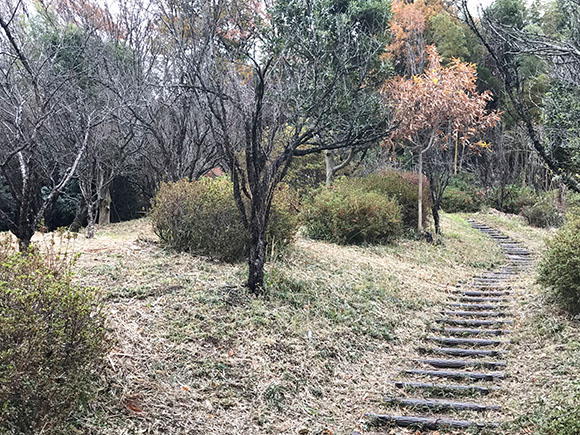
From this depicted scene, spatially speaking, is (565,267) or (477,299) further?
(477,299)

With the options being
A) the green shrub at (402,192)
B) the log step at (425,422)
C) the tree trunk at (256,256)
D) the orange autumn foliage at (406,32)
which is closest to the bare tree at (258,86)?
the tree trunk at (256,256)

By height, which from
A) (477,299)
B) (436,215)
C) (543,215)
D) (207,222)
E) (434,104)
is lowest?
(477,299)

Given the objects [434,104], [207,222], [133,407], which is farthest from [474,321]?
[434,104]

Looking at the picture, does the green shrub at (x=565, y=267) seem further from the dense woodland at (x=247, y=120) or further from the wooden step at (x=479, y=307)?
the wooden step at (x=479, y=307)

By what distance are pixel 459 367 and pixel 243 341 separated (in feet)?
7.53

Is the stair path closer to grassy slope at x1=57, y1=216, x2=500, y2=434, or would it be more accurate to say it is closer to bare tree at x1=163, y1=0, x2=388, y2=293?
grassy slope at x1=57, y1=216, x2=500, y2=434

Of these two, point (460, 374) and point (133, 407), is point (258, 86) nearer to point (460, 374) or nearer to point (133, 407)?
point (133, 407)

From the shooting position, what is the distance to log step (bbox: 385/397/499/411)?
392 cm

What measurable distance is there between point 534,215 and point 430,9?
1122 cm

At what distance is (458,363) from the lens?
4.86m

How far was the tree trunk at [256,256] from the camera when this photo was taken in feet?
17.6

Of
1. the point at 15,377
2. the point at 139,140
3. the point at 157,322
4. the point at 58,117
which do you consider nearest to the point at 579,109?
the point at 157,322

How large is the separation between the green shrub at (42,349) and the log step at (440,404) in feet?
8.44

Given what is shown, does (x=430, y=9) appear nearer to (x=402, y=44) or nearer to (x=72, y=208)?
(x=402, y=44)
